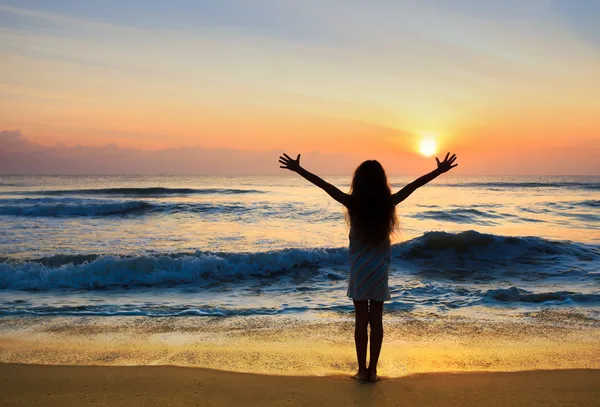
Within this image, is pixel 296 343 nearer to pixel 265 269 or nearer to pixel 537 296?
pixel 537 296

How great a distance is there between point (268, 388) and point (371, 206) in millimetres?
1732

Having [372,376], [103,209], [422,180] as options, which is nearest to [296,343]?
[372,376]

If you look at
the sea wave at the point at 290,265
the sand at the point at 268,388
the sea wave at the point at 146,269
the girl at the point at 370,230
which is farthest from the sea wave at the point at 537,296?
the girl at the point at 370,230

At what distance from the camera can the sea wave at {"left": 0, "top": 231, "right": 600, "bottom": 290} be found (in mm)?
9898

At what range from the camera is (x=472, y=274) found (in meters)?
11.5

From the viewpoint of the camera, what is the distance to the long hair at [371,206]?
4.18m

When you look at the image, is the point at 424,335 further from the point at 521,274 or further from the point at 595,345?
the point at 521,274

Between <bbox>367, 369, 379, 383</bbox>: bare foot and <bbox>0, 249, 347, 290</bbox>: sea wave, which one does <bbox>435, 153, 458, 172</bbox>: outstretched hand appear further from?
<bbox>0, 249, 347, 290</bbox>: sea wave

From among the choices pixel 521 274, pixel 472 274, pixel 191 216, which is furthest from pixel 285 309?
pixel 191 216

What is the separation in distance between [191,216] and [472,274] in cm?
1531

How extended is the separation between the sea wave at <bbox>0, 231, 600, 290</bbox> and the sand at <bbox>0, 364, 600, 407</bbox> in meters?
5.42

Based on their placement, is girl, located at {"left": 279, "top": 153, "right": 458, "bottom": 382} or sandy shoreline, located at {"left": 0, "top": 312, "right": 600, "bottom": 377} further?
sandy shoreline, located at {"left": 0, "top": 312, "right": 600, "bottom": 377}

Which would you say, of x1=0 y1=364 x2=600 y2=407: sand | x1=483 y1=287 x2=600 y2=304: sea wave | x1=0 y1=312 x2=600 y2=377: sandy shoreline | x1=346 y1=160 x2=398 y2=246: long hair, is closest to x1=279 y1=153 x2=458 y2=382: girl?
x1=346 y1=160 x2=398 y2=246: long hair

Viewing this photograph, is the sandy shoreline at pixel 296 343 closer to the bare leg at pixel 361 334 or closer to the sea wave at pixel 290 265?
the bare leg at pixel 361 334
